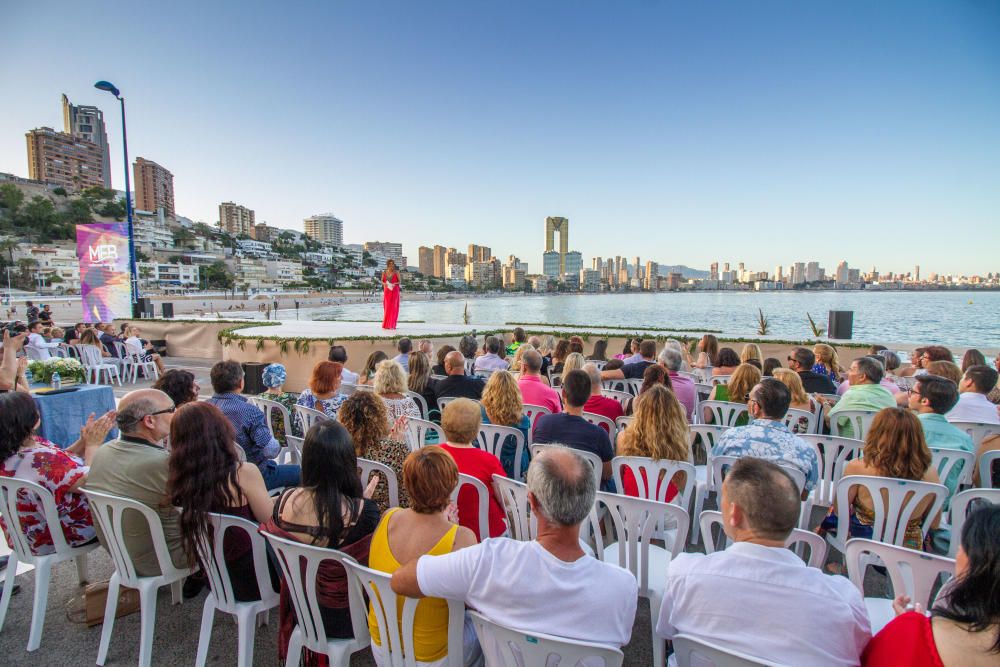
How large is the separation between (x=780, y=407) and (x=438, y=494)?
224 cm

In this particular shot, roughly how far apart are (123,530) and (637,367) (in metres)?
4.90

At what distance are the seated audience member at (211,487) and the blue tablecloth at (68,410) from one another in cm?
381

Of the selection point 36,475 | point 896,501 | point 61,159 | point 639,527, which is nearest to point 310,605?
point 639,527

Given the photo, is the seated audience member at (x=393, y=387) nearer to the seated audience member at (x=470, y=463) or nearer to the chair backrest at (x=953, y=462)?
the seated audience member at (x=470, y=463)

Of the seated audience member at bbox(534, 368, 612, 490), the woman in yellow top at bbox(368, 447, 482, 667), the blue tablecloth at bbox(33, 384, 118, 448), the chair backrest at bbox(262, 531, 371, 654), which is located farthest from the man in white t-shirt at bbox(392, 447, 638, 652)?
the blue tablecloth at bbox(33, 384, 118, 448)

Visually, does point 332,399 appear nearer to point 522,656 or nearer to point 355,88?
point 522,656

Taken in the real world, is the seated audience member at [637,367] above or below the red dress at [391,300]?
below

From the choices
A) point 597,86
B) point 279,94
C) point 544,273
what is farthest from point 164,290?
point 544,273

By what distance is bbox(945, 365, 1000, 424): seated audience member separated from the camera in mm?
3477

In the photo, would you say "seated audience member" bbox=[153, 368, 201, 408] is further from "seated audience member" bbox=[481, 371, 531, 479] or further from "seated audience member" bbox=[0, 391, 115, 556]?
"seated audience member" bbox=[481, 371, 531, 479]

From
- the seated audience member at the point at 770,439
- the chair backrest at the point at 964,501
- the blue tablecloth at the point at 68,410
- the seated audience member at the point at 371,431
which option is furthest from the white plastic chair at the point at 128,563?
the chair backrest at the point at 964,501

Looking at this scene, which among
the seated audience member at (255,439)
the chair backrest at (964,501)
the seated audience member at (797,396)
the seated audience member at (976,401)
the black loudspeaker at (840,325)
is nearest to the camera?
the chair backrest at (964,501)

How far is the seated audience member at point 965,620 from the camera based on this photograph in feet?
3.18

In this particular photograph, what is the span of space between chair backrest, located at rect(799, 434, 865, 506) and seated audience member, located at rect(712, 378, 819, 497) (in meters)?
0.54
